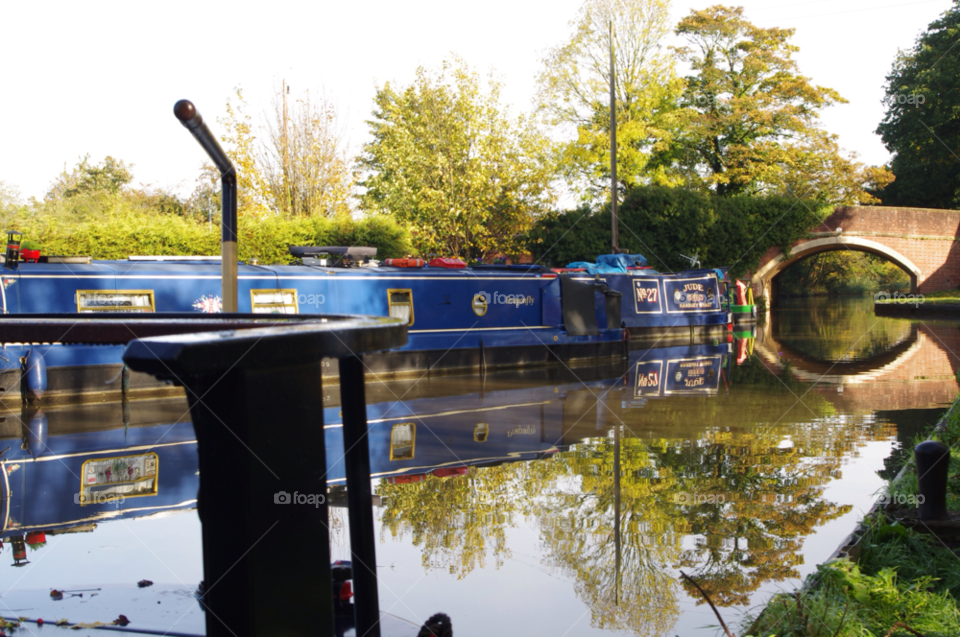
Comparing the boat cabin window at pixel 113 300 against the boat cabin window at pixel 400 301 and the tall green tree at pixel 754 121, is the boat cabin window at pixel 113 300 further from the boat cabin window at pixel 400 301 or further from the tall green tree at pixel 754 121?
the tall green tree at pixel 754 121

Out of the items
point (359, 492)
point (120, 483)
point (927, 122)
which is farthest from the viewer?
point (927, 122)

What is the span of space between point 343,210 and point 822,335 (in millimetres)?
12556

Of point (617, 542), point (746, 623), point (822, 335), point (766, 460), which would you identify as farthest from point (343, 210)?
point (746, 623)

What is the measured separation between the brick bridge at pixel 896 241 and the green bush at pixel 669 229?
2.42m

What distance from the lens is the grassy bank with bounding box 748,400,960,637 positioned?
254 cm

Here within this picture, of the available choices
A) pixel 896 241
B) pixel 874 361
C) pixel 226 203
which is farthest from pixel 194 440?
pixel 896 241

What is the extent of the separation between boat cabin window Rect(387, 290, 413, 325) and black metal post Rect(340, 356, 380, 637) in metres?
9.49

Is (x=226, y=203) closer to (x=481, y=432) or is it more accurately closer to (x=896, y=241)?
(x=481, y=432)

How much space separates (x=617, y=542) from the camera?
406cm

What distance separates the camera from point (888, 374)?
11086 mm

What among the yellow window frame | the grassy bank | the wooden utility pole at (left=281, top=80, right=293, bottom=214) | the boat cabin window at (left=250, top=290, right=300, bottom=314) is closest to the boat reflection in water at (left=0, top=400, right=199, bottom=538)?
the yellow window frame

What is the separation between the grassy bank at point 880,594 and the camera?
254 cm

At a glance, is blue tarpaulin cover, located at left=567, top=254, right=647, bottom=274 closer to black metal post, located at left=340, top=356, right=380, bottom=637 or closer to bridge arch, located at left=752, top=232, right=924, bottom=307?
black metal post, located at left=340, top=356, right=380, bottom=637

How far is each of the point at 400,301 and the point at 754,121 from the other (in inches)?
870
